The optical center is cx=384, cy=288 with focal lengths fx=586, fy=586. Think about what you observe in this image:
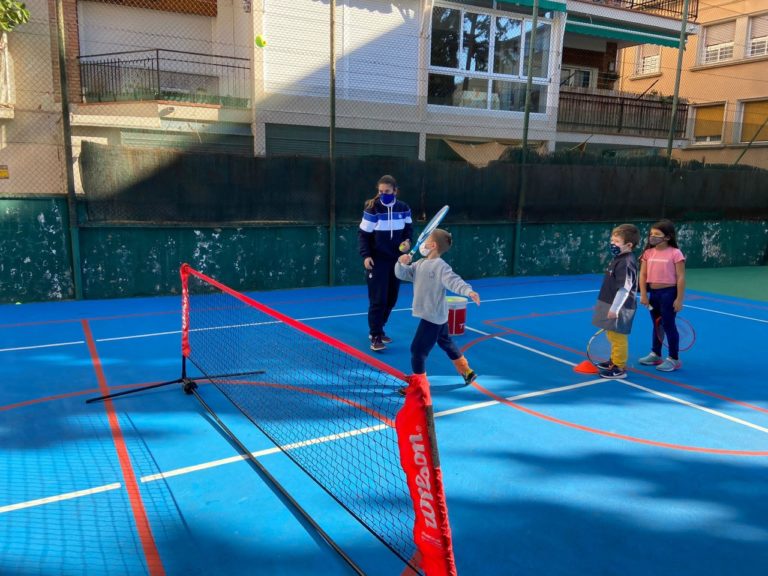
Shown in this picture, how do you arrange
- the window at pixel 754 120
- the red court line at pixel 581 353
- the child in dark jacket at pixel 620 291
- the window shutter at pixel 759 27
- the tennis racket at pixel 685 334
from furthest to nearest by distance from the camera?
the window at pixel 754 120 → the window shutter at pixel 759 27 → the tennis racket at pixel 685 334 → the child in dark jacket at pixel 620 291 → the red court line at pixel 581 353

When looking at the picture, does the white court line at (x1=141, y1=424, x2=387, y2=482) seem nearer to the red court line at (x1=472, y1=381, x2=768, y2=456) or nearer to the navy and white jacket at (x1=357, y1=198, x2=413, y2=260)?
the red court line at (x1=472, y1=381, x2=768, y2=456)

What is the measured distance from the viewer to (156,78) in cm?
1611

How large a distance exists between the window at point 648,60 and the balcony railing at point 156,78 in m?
20.7

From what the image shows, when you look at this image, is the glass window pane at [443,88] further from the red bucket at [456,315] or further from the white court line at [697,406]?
the white court line at [697,406]

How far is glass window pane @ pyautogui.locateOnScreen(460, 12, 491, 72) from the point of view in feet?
58.6

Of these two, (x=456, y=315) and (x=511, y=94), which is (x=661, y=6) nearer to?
(x=511, y=94)

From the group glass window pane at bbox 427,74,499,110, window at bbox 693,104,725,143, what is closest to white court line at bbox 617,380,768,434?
glass window pane at bbox 427,74,499,110

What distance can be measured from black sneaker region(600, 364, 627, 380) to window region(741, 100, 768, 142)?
22.5 m

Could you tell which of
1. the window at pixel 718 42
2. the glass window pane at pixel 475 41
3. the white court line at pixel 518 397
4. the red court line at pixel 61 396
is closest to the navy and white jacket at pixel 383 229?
the white court line at pixel 518 397

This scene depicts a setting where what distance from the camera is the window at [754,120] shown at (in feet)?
79.7

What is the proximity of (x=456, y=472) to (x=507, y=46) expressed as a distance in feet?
55.9

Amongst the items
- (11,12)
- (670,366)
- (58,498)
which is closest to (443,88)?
(11,12)

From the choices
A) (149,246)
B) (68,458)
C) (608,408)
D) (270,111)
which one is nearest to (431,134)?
(270,111)

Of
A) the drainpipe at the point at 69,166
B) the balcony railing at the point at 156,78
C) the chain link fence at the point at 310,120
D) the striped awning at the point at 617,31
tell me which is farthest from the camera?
the striped awning at the point at 617,31
